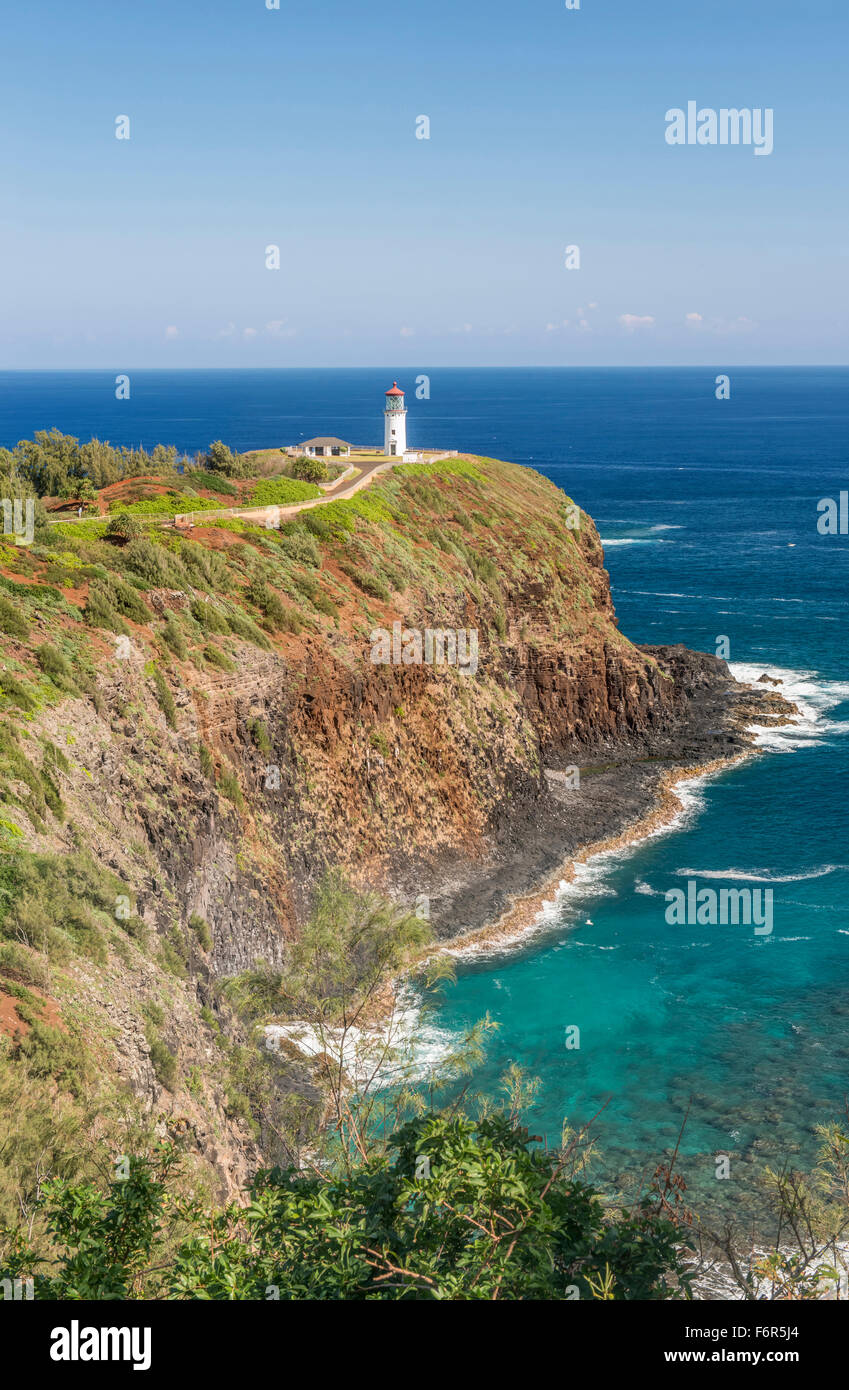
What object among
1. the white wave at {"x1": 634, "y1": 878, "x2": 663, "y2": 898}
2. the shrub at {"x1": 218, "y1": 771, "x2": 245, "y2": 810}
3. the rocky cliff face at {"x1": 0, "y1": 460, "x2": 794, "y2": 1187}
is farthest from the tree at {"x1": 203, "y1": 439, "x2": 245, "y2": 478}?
the white wave at {"x1": 634, "y1": 878, "x2": 663, "y2": 898}

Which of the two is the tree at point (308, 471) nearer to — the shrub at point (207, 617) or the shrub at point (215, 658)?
the shrub at point (207, 617)

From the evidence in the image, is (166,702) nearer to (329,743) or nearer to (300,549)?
(329,743)

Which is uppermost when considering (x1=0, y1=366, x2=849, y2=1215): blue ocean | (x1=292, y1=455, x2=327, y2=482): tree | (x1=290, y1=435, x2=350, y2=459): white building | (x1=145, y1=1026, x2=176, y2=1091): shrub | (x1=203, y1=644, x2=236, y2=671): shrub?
(x1=290, y1=435, x2=350, y2=459): white building

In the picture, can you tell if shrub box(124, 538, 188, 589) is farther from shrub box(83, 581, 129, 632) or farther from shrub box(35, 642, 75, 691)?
shrub box(35, 642, 75, 691)

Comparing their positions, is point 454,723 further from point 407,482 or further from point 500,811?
point 407,482

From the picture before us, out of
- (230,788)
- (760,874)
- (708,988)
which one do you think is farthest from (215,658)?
(760,874)

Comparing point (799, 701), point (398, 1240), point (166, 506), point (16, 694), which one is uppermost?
point (166, 506)

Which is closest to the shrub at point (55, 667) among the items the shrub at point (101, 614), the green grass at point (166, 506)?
the shrub at point (101, 614)
